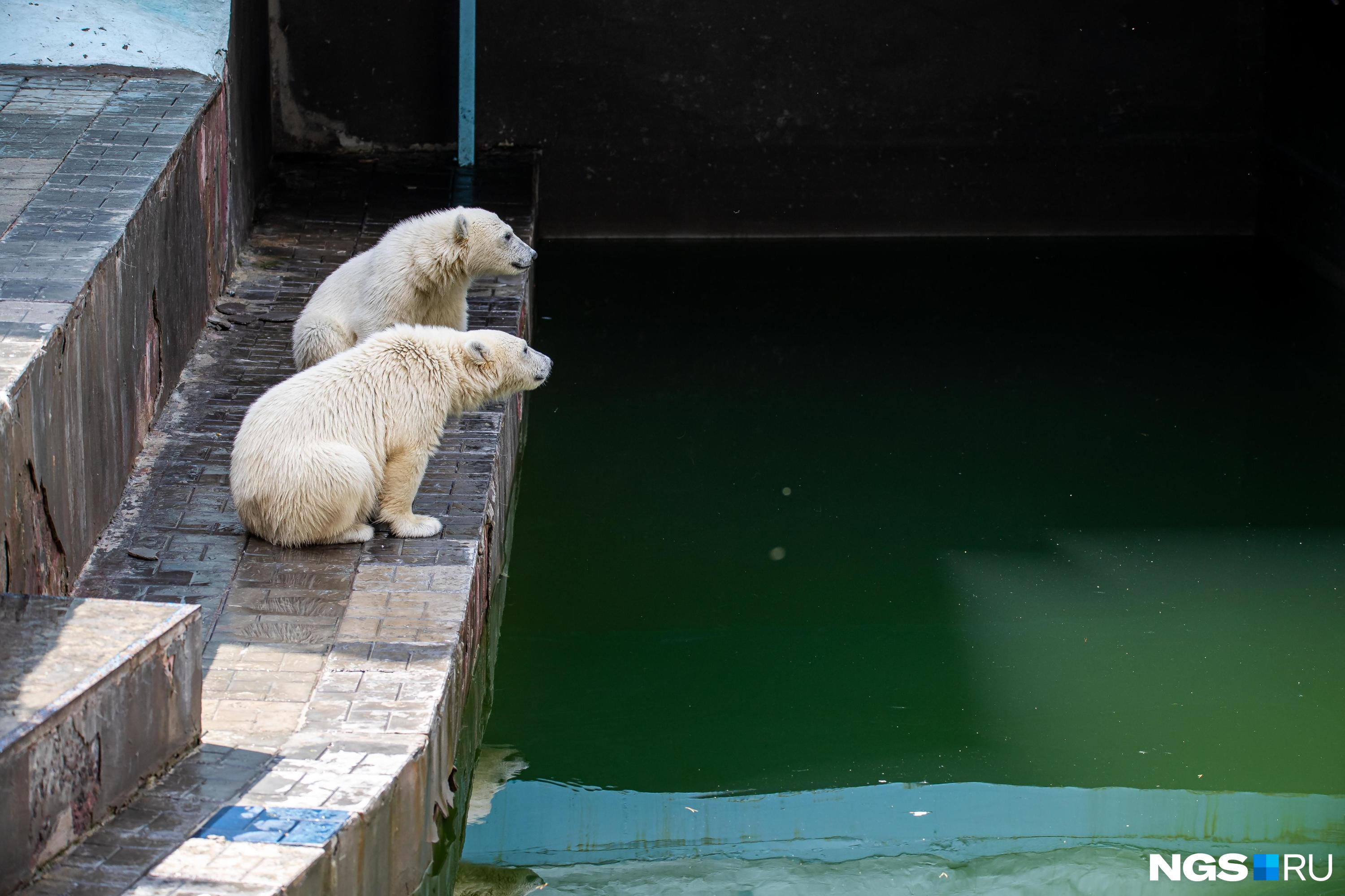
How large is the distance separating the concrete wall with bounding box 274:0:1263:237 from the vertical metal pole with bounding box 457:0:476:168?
19.6 inches

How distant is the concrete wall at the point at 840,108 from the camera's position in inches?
472

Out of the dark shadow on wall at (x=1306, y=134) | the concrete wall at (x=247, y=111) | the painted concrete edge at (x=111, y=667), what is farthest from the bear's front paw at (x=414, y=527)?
the dark shadow on wall at (x=1306, y=134)

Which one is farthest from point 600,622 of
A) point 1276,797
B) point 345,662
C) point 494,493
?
point 1276,797

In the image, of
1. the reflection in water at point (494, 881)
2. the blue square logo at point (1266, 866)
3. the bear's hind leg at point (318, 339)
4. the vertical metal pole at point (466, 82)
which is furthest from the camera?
the vertical metal pole at point (466, 82)

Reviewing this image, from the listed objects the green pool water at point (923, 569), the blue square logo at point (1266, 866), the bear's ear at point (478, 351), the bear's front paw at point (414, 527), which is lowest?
the blue square logo at point (1266, 866)

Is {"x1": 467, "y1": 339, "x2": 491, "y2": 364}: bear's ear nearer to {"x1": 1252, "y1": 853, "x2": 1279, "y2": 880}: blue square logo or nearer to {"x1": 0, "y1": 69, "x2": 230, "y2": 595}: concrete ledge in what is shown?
{"x1": 0, "y1": 69, "x2": 230, "y2": 595}: concrete ledge

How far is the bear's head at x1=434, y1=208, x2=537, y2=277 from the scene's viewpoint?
261 inches

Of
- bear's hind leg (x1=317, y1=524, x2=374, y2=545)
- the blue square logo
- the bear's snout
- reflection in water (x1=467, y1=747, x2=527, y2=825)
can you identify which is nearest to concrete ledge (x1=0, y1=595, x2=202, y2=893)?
bear's hind leg (x1=317, y1=524, x2=374, y2=545)

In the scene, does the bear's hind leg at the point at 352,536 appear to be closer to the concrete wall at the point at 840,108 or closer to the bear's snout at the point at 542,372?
the bear's snout at the point at 542,372

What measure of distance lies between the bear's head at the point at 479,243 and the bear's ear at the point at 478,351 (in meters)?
1.22

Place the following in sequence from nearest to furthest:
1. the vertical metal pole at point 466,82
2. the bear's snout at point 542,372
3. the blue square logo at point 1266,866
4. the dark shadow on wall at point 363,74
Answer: the blue square logo at point 1266,866
the bear's snout at point 542,372
the vertical metal pole at point 466,82
the dark shadow on wall at point 363,74

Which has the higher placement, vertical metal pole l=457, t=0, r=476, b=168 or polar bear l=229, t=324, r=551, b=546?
vertical metal pole l=457, t=0, r=476, b=168

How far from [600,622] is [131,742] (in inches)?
123

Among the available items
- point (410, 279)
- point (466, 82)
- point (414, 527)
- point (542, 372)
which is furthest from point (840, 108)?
point (414, 527)
